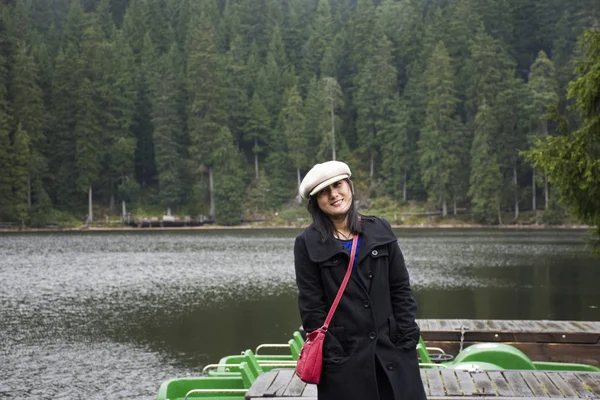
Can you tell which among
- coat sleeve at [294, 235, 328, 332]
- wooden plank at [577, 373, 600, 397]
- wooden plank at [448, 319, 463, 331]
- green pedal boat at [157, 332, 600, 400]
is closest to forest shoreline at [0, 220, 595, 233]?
wooden plank at [448, 319, 463, 331]

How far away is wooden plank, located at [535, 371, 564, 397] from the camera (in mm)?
6469

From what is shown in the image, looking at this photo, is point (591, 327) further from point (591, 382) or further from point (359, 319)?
point (359, 319)

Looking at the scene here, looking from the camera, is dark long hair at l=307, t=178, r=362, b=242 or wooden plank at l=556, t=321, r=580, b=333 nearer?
dark long hair at l=307, t=178, r=362, b=242

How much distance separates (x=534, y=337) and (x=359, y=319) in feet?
28.5

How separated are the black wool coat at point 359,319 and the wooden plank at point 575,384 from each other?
3.25 metres

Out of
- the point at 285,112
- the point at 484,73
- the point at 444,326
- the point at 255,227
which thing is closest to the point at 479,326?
the point at 444,326

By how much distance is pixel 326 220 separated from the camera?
156 inches

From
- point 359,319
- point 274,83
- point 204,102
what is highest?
point 274,83

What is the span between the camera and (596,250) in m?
16.2

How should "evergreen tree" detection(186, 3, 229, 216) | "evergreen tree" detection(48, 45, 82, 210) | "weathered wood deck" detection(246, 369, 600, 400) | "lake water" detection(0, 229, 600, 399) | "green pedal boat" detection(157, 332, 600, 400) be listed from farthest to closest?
"evergreen tree" detection(186, 3, 229, 216)
"evergreen tree" detection(48, 45, 82, 210)
"lake water" detection(0, 229, 600, 399)
"green pedal boat" detection(157, 332, 600, 400)
"weathered wood deck" detection(246, 369, 600, 400)

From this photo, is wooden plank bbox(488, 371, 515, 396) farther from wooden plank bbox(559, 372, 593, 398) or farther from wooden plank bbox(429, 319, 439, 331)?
wooden plank bbox(429, 319, 439, 331)

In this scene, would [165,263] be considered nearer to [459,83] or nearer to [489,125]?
[489,125]

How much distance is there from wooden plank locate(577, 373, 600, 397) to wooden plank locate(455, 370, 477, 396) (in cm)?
99

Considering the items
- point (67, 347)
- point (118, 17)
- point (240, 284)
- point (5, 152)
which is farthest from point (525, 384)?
point (118, 17)
